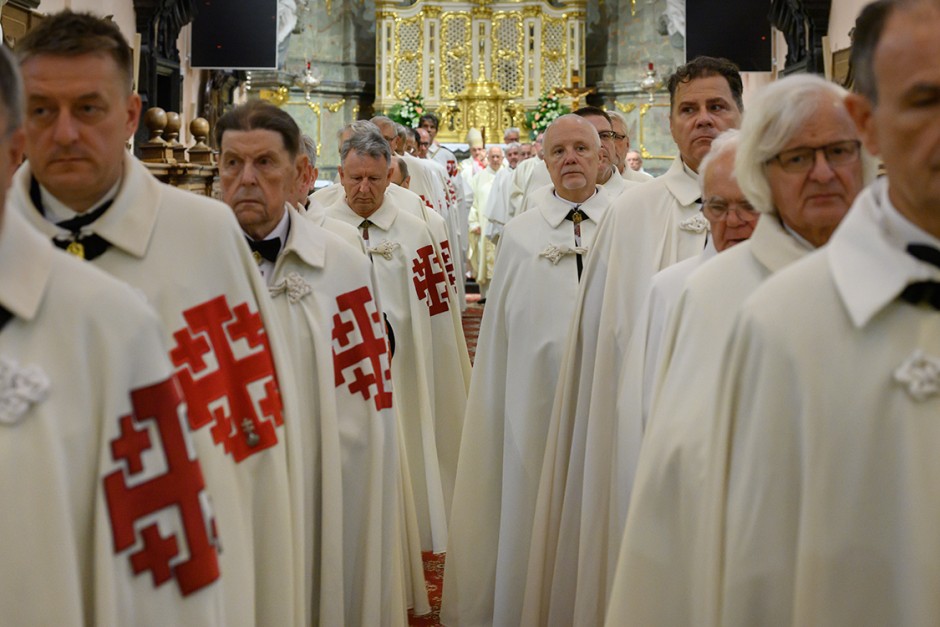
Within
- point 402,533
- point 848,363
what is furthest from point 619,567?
point 402,533

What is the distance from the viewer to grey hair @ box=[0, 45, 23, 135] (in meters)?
2.00

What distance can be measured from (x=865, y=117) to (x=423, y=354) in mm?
4804

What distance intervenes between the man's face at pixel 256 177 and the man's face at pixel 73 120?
114cm

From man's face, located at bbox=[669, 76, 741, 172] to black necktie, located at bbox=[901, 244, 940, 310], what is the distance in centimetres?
252

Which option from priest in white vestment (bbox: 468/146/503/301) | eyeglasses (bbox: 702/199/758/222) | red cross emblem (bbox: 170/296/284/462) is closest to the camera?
red cross emblem (bbox: 170/296/284/462)

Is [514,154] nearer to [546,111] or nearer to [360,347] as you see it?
[546,111]

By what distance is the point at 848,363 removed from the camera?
2.08 meters

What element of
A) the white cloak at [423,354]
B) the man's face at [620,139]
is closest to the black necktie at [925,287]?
the white cloak at [423,354]

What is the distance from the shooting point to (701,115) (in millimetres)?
4551

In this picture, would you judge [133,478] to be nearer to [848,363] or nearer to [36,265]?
[36,265]

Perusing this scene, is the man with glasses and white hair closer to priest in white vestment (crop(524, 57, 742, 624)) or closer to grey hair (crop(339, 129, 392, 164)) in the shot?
priest in white vestment (crop(524, 57, 742, 624))

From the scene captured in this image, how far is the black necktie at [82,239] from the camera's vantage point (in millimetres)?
2836

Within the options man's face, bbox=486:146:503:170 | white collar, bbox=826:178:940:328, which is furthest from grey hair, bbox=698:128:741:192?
man's face, bbox=486:146:503:170

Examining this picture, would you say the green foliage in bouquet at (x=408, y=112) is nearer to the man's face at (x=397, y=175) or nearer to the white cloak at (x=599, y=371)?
the man's face at (x=397, y=175)
